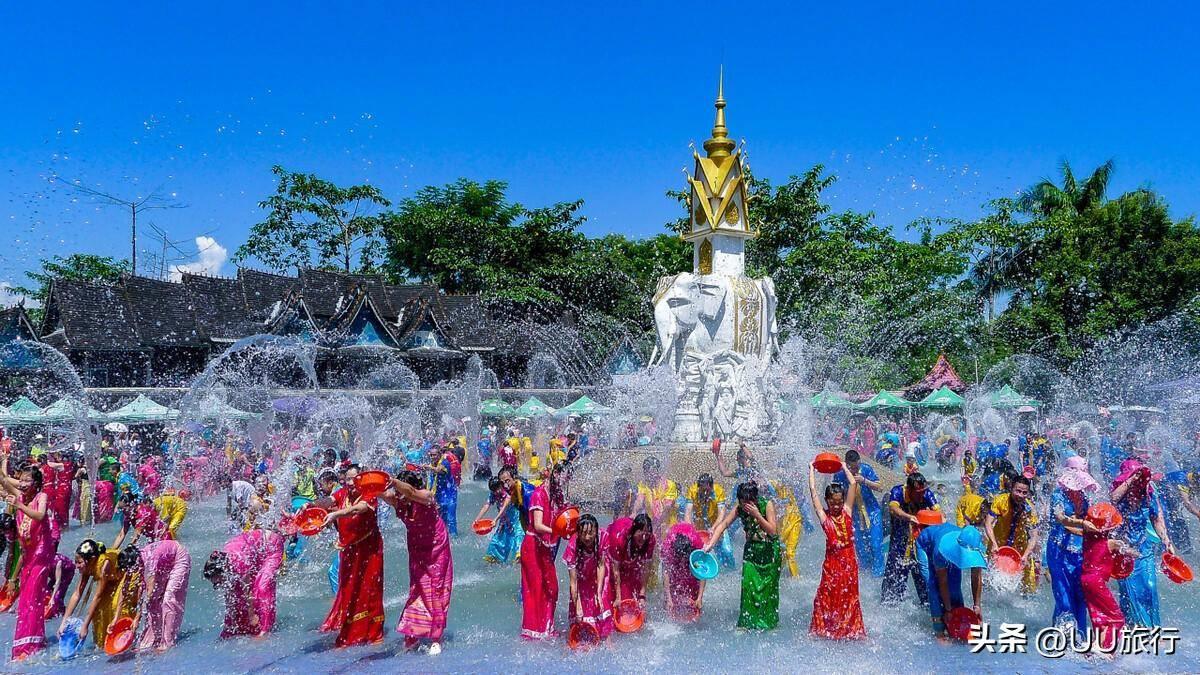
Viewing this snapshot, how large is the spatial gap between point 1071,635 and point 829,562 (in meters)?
1.95

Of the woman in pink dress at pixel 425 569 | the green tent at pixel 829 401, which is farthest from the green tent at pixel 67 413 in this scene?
the green tent at pixel 829 401

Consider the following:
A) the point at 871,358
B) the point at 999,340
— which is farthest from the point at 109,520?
the point at 999,340

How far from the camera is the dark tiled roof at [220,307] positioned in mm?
33406

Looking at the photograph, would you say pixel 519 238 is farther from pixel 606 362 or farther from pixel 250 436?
pixel 250 436

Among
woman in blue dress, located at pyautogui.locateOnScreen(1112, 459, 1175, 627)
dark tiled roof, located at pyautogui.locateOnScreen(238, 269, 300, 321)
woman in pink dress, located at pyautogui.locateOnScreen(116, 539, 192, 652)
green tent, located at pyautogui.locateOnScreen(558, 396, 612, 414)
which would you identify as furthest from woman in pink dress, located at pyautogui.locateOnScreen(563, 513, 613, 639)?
dark tiled roof, located at pyautogui.locateOnScreen(238, 269, 300, 321)

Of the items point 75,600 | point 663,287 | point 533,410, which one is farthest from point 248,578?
point 533,410

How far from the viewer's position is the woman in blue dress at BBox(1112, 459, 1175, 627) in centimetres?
759

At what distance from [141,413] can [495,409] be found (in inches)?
424

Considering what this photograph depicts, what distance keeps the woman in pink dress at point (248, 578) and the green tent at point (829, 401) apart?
20.9m

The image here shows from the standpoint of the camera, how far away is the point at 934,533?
7656 mm

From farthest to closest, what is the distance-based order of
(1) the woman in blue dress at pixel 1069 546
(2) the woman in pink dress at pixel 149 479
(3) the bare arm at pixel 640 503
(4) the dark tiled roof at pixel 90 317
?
(4) the dark tiled roof at pixel 90 317 → (2) the woman in pink dress at pixel 149 479 → (3) the bare arm at pixel 640 503 → (1) the woman in blue dress at pixel 1069 546

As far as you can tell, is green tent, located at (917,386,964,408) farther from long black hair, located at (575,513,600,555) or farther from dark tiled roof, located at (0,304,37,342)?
dark tiled roof, located at (0,304,37,342)

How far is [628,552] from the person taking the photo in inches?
308

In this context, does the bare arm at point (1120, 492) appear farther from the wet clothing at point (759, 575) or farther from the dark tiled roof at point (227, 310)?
the dark tiled roof at point (227, 310)
